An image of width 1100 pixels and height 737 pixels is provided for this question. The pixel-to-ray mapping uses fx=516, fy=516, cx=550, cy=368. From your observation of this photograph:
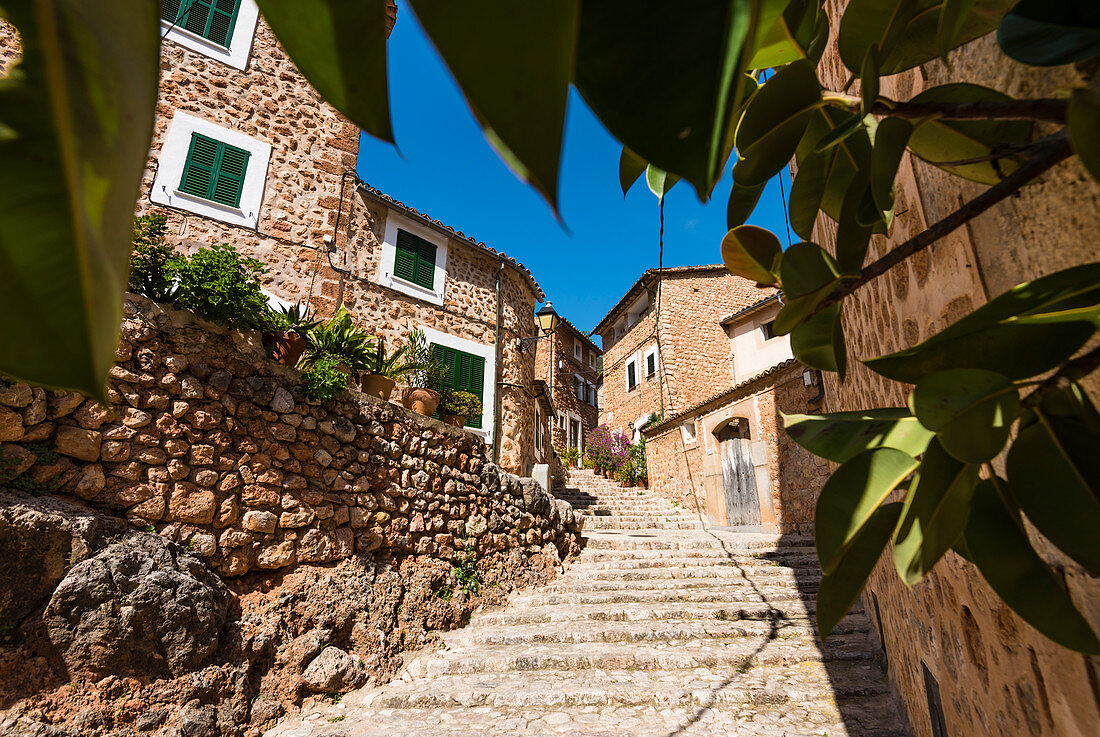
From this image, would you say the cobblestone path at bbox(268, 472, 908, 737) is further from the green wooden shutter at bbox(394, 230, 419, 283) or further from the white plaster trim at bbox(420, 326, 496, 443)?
the green wooden shutter at bbox(394, 230, 419, 283)

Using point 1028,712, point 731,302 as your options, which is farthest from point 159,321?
point 731,302

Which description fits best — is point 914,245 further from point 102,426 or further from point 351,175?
point 351,175

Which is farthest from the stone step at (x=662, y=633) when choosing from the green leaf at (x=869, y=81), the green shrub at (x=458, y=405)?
the green leaf at (x=869, y=81)

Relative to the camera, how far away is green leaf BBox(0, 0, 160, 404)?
0.20 m

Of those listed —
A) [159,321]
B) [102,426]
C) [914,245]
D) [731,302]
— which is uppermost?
[731,302]

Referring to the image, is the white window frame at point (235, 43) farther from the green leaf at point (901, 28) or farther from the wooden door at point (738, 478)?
the wooden door at point (738, 478)

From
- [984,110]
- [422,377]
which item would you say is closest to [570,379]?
[422,377]

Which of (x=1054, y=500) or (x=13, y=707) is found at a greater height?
(x=1054, y=500)

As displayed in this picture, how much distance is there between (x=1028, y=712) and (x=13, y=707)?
451 centimetres

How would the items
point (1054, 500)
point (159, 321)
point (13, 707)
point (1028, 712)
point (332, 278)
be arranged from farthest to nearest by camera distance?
point (332, 278) → point (159, 321) → point (13, 707) → point (1028, 712) → point (1054, 500)

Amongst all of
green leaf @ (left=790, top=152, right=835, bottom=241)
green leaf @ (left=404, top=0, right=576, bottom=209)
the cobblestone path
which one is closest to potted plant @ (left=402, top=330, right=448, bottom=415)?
Result: the cobblestone path

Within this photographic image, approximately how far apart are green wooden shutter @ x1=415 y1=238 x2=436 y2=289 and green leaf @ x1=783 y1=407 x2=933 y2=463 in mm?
8993

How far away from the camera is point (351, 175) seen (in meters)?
8.55

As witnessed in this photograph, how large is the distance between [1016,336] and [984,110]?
0.29 metres
